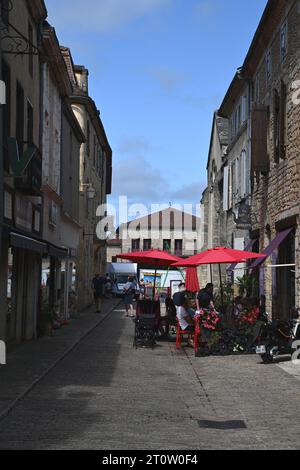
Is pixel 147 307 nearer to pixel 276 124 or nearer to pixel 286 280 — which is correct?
pixel 286 280

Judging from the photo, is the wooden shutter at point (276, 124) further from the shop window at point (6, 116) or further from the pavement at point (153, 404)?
the shop window at point (6, 116)

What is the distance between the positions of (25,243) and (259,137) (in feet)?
33.6

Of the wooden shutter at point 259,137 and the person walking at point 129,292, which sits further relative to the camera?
the person walking at point 129,292

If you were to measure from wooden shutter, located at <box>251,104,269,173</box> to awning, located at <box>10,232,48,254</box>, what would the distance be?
8.04 meters

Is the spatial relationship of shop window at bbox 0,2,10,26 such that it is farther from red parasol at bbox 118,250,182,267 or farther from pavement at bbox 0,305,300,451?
red parasol at bbox 118,250,182,267

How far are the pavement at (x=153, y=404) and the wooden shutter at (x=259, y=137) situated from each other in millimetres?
7997

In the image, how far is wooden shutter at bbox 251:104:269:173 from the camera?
21.1 metres

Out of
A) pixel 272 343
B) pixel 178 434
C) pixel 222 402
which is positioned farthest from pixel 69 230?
pixel 178 434

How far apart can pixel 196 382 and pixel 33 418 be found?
3.99 metres

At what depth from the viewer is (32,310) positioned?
18062 mm

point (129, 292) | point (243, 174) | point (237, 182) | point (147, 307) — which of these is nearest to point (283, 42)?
point (147, 307)

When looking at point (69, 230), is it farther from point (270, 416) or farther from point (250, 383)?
point (270, 416)

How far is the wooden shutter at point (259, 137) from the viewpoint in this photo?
21.1 m

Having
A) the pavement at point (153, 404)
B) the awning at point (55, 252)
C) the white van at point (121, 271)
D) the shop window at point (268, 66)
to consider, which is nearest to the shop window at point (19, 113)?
the awning at point (55, 252)
